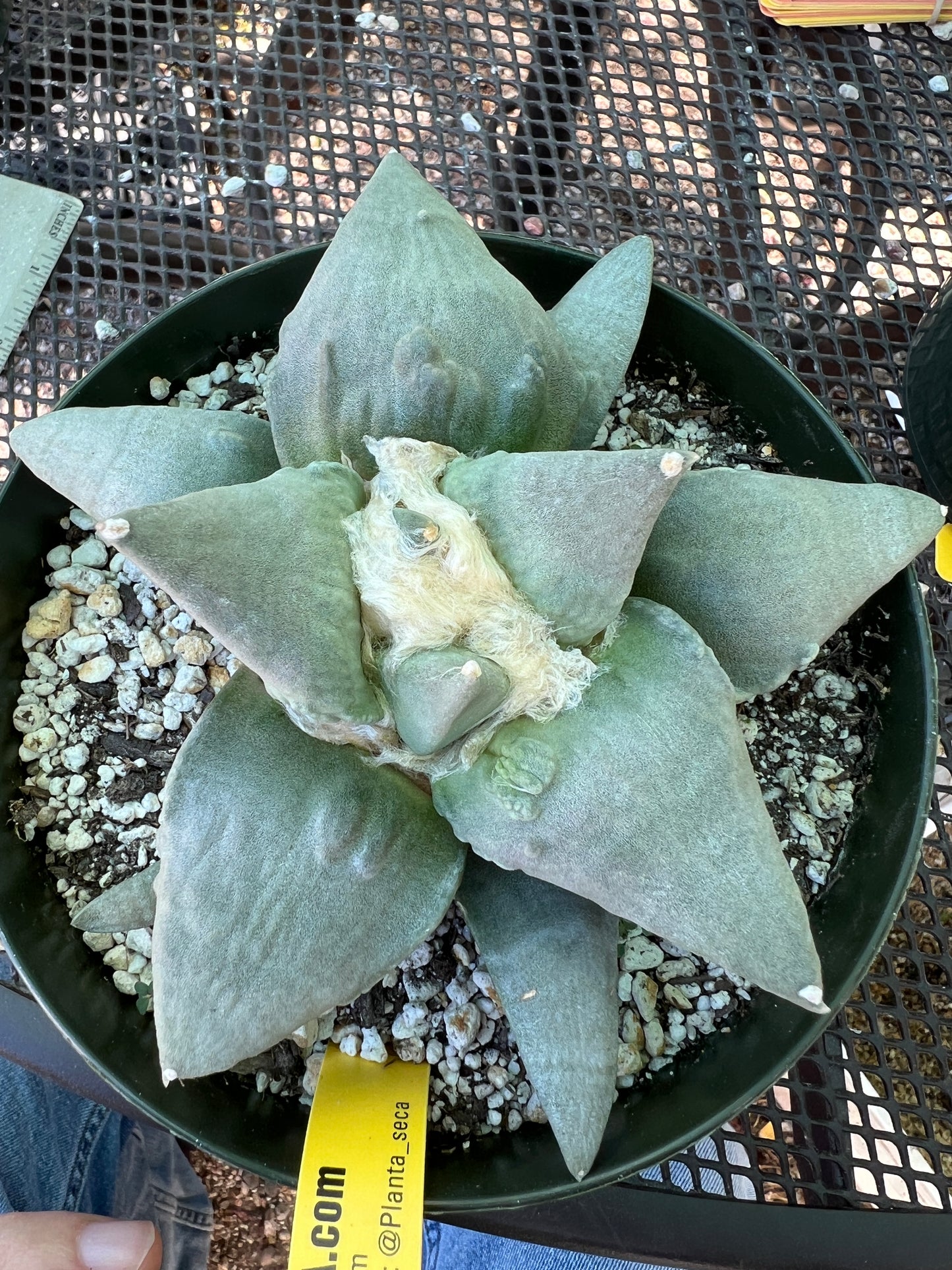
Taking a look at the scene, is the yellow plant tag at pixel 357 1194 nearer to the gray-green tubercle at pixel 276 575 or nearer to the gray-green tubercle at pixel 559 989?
the gray-green tubercle at pixel 559 989

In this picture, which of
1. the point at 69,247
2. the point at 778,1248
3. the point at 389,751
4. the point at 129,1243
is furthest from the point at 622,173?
the point at 129,1243

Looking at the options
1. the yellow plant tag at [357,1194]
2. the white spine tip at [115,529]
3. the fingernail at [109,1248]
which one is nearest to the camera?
the white spine tip at [115,529]

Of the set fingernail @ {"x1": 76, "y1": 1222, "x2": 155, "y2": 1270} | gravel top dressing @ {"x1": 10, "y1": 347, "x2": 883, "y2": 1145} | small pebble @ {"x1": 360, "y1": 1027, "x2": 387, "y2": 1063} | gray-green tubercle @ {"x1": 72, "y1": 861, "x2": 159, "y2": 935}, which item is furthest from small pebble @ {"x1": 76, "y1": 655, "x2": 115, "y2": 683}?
fingernail @ {"x1": 76, "y1": 1222, "x2": 155, "y2": 1270}

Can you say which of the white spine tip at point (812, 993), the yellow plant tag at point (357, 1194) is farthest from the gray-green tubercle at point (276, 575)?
the yellow plant tag at point (357, 1194)

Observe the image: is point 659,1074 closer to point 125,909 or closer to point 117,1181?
point 125,909

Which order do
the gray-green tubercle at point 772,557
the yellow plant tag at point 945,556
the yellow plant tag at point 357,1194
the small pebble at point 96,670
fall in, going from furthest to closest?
1. the yellow plant tag at point 945,556
2. the small pebble at point 96,670
3. the yellow plant tag at point 357,1194
4. the gray-green tubercle at point 772,557

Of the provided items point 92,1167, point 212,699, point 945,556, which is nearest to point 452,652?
point 212,699
